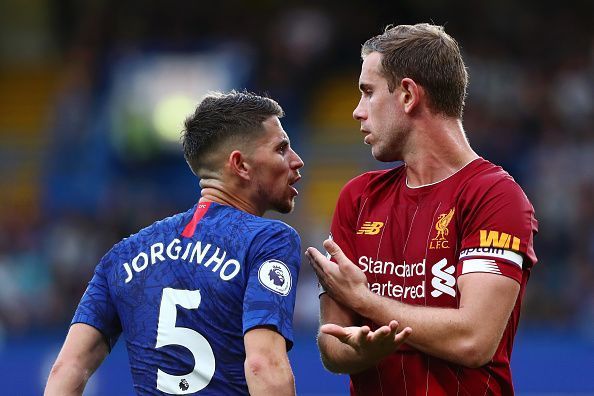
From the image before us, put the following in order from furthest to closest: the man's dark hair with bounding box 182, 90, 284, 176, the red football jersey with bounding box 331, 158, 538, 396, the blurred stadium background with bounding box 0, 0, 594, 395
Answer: the blurred stadium background with bounding box 0, 0, 594, 395
the man's dark hair with bounding box 182, 90, 284, 176
the red football jersey with bounding box 331, 158, 538, 396

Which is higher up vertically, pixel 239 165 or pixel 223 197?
pixel 239 165

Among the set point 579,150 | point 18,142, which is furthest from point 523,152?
point 18,142

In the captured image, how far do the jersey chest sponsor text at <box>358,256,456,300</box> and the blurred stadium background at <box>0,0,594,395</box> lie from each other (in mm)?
6031

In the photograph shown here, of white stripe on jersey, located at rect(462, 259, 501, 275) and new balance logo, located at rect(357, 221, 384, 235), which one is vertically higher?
new balance logo, located at rect(357, 221, 384, 235)

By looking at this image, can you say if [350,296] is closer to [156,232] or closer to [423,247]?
[423,247]

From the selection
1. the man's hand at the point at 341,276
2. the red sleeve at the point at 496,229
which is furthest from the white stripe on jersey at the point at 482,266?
the man's hand at the point at 341,276

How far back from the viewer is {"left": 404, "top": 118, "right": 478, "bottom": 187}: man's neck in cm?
404

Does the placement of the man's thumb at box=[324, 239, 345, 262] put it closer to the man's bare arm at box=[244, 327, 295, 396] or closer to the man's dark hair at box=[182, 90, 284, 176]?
the man's bare arm at box=[244, 327, 295, 396]

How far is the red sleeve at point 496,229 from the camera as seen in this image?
3715 millimetres

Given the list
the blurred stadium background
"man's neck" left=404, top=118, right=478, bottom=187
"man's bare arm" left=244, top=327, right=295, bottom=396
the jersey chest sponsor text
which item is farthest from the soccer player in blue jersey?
the blurred stadium background

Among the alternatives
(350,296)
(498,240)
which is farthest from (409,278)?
(498,240)

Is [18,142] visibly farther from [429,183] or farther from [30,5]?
[429,183]

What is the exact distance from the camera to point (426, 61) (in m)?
3.97

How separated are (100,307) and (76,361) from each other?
0.70 feet
